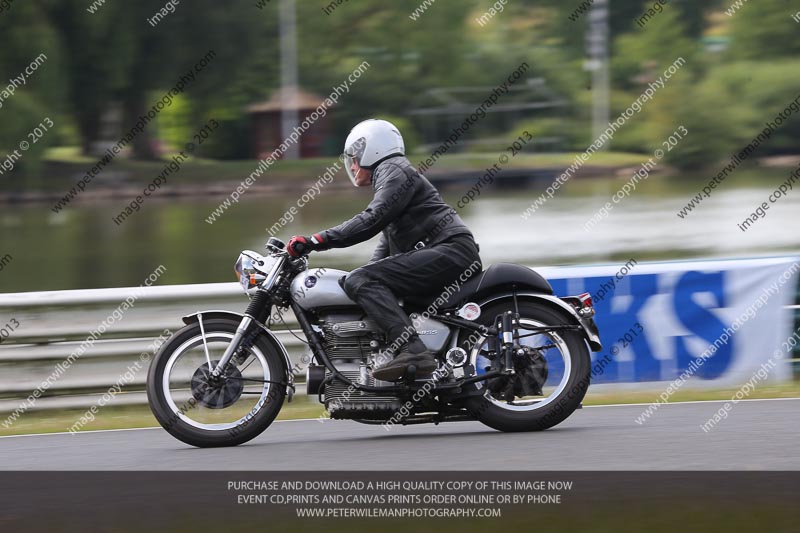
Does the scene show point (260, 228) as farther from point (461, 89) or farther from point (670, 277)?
point (670, 277)

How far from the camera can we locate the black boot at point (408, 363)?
6.41 meters

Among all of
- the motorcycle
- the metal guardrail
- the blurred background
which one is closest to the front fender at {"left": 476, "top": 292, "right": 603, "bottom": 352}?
the motorcycle

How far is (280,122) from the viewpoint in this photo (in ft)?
181

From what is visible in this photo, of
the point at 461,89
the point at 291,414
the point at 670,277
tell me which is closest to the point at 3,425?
the point at 291,414

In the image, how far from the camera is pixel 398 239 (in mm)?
6668

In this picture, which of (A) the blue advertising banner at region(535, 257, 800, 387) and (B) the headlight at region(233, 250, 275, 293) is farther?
(A) the blue advertising banner at region(535, 257, 800, 387)

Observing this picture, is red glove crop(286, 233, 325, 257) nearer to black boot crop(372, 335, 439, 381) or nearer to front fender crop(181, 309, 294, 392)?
front fender crop(181, 309, 294, 392)

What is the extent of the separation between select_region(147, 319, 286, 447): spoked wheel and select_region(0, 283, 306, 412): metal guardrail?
2.43m

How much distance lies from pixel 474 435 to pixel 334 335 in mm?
983

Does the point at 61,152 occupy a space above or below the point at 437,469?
above

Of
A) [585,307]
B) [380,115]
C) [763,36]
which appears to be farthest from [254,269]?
[763,36]

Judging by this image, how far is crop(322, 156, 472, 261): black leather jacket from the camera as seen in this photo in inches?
252

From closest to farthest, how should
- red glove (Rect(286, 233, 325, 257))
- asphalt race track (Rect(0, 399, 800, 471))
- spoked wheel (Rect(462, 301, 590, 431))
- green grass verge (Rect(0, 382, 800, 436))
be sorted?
1. asphalt race track (Rect(0, 399, 800, 471))
2. red glove (Rect(286, 233, 325, 257))
3. spoked wheel (Rect(462, 301, 590, 431))
4. green grass verge (Rect(0, 382, 800, 436))

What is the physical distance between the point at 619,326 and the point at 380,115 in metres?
47.3
